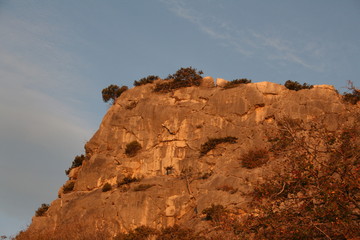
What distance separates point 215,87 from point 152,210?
18626 mm

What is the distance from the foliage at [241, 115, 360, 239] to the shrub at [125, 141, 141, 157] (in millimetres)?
32852

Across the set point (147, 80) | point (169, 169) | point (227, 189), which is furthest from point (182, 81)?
point (227, 189)

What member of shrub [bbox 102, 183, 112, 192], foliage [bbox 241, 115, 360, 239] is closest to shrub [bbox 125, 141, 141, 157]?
shrub [bbox 102, 183, 112, 192]

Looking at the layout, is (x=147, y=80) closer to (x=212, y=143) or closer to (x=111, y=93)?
(x=111, y=93)

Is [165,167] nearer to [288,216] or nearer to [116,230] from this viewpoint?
[116,230]

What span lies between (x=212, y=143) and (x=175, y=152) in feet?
14.9

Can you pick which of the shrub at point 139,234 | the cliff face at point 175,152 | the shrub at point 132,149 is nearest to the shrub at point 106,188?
the cliff face at point 175,152

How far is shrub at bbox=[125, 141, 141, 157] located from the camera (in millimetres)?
49734

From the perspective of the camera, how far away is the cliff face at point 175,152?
40844 mm

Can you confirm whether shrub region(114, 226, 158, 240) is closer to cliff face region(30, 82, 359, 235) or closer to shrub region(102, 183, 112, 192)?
cliff face region(30, 82, 359, 235)

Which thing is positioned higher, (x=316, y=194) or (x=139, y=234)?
(x=139, y=234)

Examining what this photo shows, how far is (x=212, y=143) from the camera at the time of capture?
46406 millimetres

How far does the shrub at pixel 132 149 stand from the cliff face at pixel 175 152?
0.52m

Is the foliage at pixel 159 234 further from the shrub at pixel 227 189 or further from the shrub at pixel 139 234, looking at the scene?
the shrub at pixel 227 189
